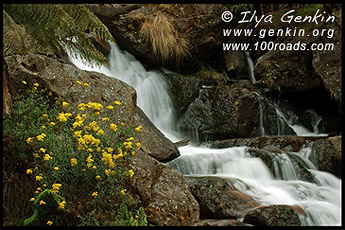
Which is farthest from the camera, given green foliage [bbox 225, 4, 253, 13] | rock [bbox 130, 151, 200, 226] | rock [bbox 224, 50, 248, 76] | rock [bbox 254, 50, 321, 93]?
rock [bbox 224, 50, 248, 76]

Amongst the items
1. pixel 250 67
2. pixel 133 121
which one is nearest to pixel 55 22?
pixel 133 121

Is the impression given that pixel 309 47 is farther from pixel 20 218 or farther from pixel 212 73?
pixel 20 218

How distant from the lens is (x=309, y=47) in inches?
330

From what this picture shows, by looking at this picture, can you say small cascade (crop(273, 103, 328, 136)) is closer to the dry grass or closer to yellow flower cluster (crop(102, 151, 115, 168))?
the dry grass

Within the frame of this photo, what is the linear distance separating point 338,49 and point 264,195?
417cm

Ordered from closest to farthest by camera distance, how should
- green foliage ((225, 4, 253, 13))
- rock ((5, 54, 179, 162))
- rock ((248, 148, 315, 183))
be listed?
rock ((5, 54, 179, 162)) < rock ((248, 148, 315, 183)) < green foliage ((225, 4, 253, 13))

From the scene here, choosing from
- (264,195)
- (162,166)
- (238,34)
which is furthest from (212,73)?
(162,166)

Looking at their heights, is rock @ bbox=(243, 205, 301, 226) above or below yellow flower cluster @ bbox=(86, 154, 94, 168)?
below

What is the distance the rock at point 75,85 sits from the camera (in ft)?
13.8

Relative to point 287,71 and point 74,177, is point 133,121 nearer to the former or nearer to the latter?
point 74,177

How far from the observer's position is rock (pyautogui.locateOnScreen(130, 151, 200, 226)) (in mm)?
3486

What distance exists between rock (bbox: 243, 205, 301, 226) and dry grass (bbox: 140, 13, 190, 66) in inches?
224

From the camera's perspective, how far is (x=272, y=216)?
4047 mm

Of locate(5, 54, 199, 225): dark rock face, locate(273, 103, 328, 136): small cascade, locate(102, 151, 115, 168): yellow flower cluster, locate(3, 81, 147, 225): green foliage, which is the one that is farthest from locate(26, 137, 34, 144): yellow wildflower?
locate(273, 103, 328, 136): small cascade
